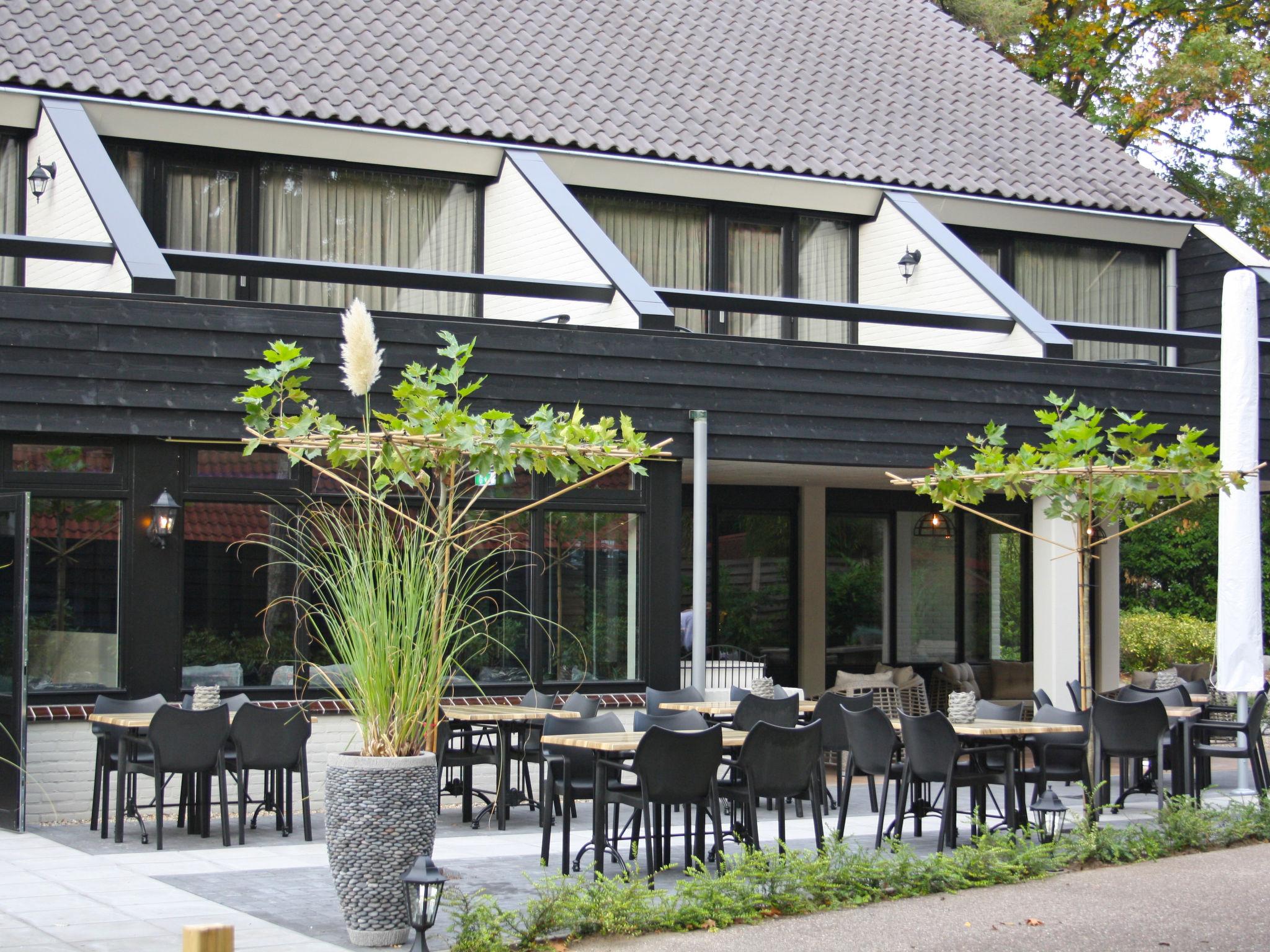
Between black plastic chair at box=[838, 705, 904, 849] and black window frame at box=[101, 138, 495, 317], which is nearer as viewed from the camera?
black plastic chair at box=[838, 705, 904, 849]

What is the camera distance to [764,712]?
29.4ft

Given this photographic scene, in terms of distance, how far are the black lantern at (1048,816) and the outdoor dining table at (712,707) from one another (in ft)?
6.95

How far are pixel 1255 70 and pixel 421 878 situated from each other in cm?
2021

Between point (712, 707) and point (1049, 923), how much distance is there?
12.4ft

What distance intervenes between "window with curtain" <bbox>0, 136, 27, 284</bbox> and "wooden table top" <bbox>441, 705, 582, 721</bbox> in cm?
520

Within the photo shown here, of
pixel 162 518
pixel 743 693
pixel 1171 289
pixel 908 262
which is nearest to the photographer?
pixel 162 518

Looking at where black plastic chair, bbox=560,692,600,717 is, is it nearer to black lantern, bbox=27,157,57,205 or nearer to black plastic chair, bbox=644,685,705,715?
black plastic chair, bbox=644,685,705,715

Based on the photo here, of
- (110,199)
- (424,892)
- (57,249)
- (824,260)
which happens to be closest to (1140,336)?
(824,260)

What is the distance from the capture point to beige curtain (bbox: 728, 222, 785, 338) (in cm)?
1349

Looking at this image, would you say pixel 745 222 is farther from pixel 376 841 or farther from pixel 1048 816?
pixel 376 841

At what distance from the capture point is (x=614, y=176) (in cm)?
1302

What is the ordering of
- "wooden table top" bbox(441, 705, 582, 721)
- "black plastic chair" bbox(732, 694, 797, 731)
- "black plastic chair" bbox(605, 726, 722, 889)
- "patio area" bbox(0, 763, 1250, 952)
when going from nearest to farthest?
"patio area" bbox(0, 763, 1250, 952) → "black plastic chair" bbox(605, 726, 722, 889) → "wooden table top" bbox(441, 705, 582, 721) → "black plastic chair" bbox(732, 694, 797, 731)

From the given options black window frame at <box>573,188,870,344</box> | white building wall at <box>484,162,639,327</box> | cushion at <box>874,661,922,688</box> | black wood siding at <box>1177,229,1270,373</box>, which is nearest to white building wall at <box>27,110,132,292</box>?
white building wall at <box>484,162,639,327</box>

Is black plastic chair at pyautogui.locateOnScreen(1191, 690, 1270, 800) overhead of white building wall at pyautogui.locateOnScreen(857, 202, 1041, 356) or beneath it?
beneath
